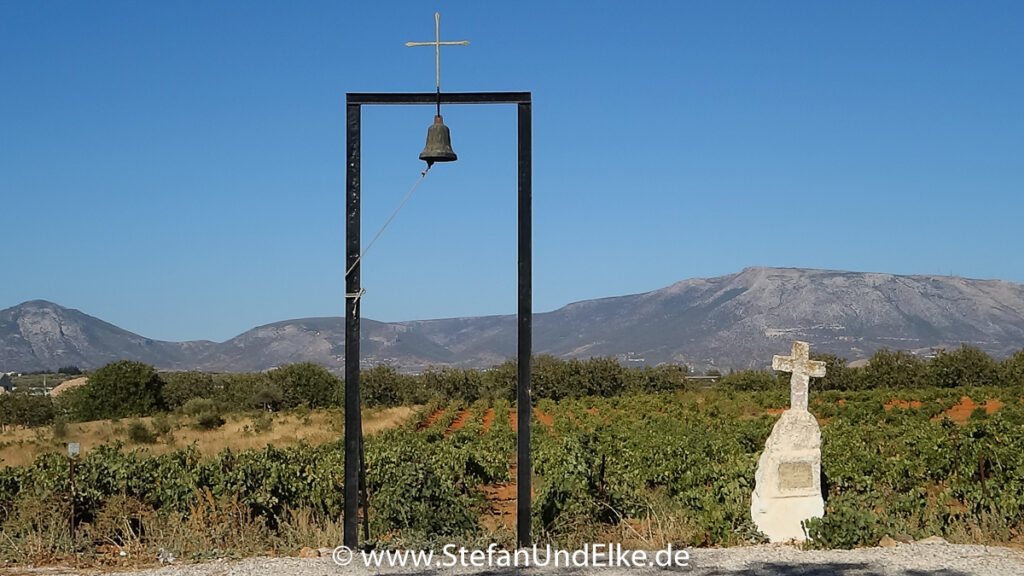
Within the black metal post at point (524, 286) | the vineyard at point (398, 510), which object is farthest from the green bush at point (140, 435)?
A: the black metal post at point (524, 286)

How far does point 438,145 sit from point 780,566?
4742 mm

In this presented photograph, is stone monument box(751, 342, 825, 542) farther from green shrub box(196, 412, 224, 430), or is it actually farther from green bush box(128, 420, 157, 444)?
green shrub box(196, 412, 224, 430)

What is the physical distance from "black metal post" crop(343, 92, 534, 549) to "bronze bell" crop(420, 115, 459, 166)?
0.26 metres

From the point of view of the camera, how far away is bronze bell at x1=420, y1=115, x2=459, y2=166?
8438mm

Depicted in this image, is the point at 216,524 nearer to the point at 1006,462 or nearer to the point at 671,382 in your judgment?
the point at 1006,462

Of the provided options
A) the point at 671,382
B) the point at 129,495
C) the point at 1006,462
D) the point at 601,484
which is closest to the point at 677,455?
the point at 1006,462

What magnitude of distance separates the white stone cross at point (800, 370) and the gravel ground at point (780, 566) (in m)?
1.80

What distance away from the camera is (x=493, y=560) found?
26.9 ft

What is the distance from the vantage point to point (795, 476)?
31.5 feet

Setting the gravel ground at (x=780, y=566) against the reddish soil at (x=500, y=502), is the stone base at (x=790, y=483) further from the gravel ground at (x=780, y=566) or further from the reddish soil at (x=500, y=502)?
the reddish soil at (x=500, y=502)

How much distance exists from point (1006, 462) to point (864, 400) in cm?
3240

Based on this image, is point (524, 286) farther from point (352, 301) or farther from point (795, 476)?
point (795, 476)

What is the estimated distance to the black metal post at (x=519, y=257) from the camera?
8.62m

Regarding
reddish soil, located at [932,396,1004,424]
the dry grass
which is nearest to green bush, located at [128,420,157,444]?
the dry grass
